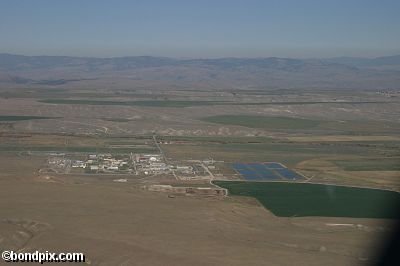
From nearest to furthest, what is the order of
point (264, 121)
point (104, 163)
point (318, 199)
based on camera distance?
point (318, 199) → point (104, 163) → point (264, 121)

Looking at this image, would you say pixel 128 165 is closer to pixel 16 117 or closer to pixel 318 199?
pixel 318 199

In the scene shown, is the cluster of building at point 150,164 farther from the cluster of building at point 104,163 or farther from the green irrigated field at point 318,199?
the green irrigated field at point 318,199

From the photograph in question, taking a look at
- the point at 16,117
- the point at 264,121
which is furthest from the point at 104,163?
the point at 264,121

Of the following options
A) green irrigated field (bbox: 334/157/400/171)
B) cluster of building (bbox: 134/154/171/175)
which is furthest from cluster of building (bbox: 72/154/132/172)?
green irrigated field (bbox: 334/157/400/171)

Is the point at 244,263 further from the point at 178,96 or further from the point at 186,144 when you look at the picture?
the point at 178,96

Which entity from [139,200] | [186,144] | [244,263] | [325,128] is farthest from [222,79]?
[244,263]

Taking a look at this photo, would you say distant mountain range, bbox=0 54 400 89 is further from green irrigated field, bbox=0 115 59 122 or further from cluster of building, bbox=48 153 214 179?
cluster of building, bbox=48 153 214 179
